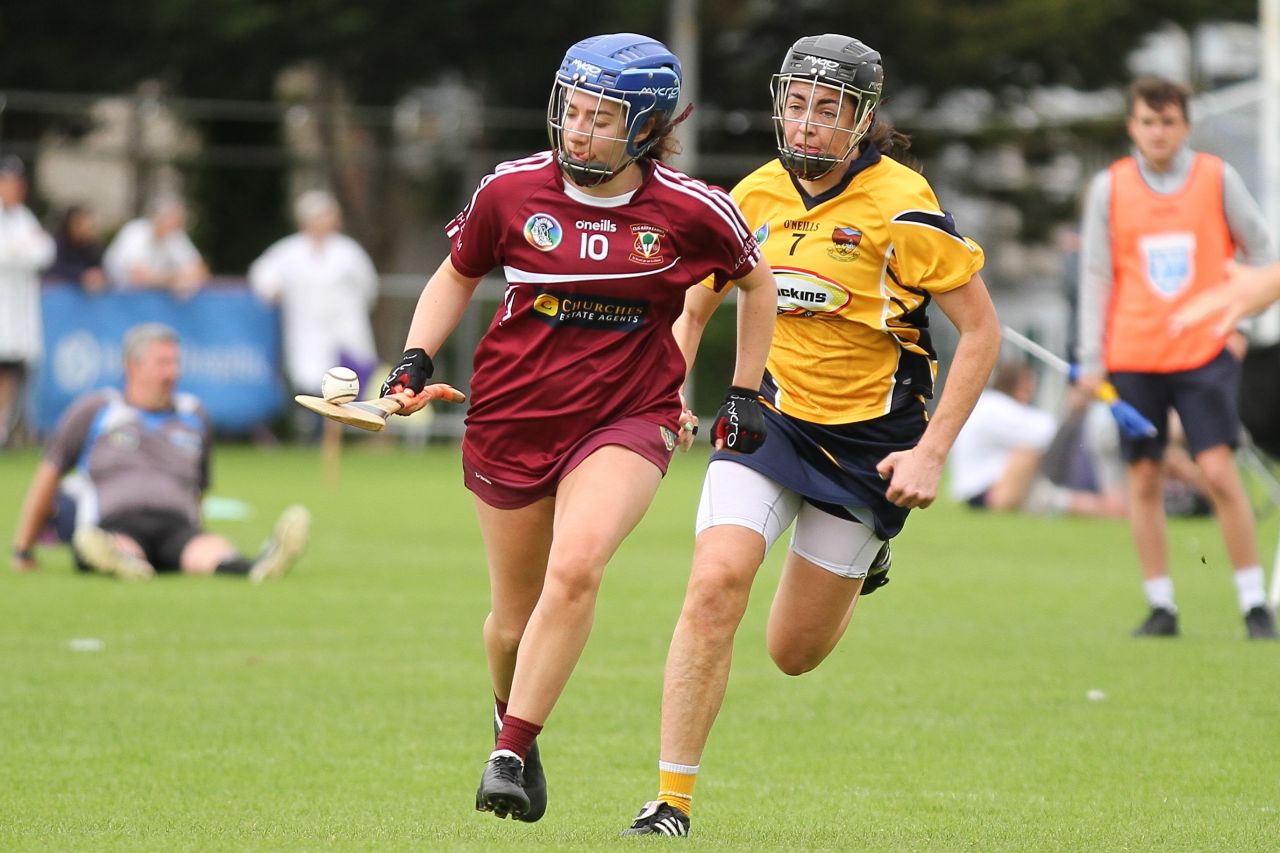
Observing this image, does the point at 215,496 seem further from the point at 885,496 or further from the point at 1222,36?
the point at 1222,36

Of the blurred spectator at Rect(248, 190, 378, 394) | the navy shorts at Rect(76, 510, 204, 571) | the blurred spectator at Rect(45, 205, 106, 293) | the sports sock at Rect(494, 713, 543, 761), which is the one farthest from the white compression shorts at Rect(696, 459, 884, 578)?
the blurred spectator at Rect(45, 205, 106, 293)

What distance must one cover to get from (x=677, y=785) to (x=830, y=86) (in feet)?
6.76

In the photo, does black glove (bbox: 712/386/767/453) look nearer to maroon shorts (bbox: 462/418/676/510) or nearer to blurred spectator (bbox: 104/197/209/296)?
maroon shorts (bbox: 462/418/676/510)

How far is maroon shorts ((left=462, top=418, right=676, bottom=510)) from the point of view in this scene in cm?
579

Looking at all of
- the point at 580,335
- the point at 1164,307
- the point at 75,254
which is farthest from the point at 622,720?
the point at 75,254

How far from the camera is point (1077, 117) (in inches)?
1132

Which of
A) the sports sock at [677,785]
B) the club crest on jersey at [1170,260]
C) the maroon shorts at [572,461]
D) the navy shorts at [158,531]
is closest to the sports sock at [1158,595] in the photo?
the club crest on jersey at [1170,260]

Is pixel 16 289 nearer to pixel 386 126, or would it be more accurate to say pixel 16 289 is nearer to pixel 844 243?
pixel 386 126

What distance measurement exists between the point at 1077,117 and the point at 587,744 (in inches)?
908

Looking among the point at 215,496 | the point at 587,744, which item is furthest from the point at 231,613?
the point at 215,496

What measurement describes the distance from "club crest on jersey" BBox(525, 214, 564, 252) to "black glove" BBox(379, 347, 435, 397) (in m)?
0.45

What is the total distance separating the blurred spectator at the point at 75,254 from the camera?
66.5ft

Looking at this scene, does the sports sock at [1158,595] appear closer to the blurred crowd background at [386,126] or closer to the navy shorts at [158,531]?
the navy shorts at [158,531]

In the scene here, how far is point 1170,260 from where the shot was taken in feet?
31.8
